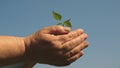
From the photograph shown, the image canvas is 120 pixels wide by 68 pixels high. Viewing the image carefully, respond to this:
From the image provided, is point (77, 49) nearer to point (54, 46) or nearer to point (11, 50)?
point (54, 46)

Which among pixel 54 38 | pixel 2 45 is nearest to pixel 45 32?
pixel 54 38

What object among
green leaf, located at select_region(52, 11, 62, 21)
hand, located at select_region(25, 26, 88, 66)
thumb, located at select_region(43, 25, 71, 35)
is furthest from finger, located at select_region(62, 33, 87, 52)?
green leaf, located at select_region(52, 11, 62, 21)

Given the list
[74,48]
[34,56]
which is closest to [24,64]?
[34,56]

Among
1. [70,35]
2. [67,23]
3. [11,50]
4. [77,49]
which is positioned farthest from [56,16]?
[11,50]

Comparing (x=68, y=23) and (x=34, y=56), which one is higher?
(x=68, y=23)

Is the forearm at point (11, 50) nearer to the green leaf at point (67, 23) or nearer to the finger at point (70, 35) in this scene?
the finger at point (70, 35)

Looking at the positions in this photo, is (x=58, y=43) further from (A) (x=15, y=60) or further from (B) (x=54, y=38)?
(A) (x=15, y=60)

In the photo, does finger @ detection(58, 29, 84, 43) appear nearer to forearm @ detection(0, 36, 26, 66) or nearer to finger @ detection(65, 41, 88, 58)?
finger @ detection(65, 41, 88, 58)
